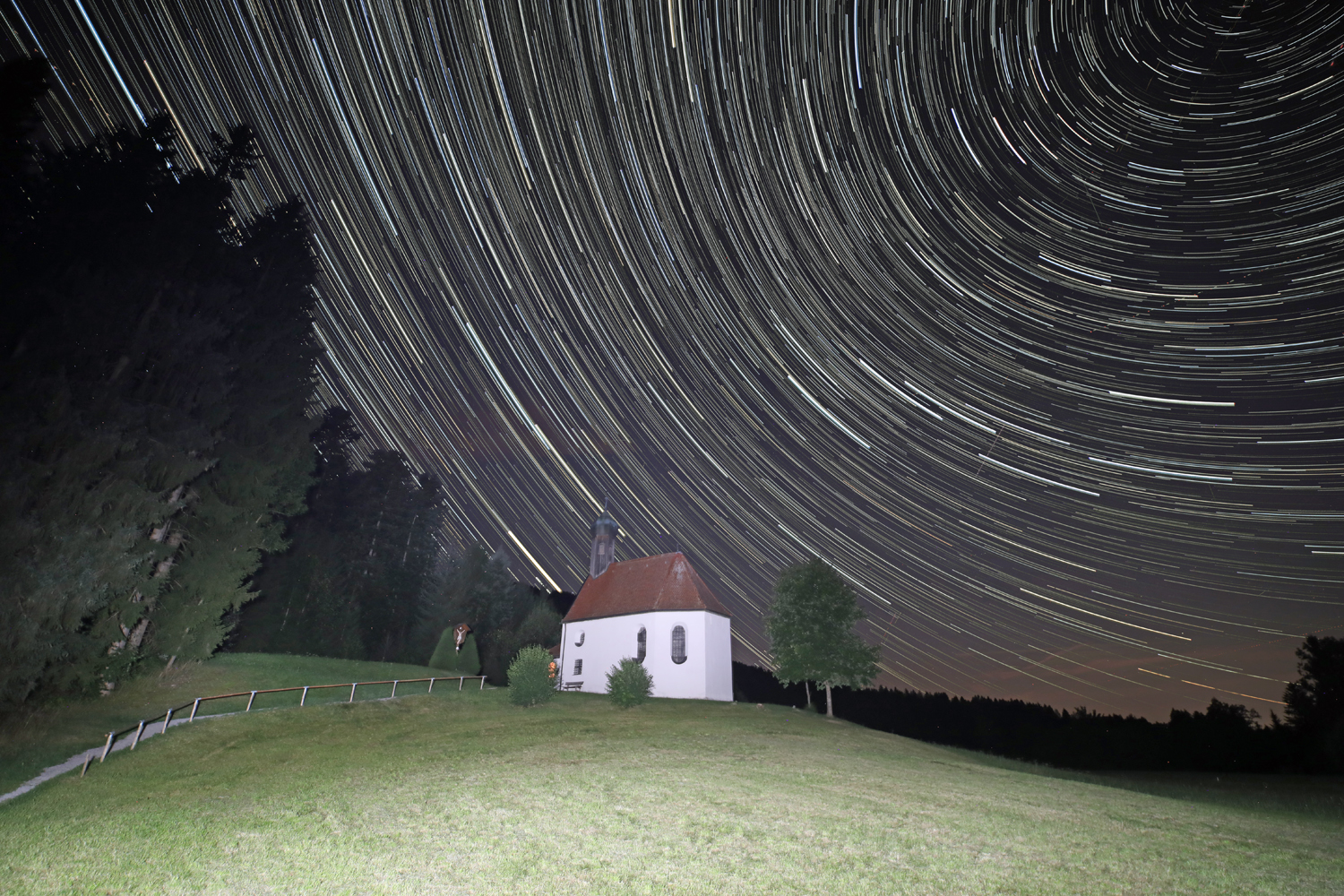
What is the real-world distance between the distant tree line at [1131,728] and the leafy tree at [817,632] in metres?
29.7

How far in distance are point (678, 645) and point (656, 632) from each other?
67.6 inches

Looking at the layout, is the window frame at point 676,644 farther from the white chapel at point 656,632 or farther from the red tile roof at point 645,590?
the red tile roof at point 645,590

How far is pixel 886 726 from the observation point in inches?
3051

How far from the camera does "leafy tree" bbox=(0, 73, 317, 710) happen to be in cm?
1700

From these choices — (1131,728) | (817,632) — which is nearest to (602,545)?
(817,632)

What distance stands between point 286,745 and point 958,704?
295 ft

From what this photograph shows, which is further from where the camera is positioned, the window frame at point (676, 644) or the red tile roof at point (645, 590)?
the red tile roof at point (645, 590)

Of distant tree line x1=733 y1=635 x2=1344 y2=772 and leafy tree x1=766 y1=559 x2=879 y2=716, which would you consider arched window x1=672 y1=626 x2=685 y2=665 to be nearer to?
leafy tree x1=766 y1=559 x2=879 y2=716

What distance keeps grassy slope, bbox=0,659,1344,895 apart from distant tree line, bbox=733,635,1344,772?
50.2 m

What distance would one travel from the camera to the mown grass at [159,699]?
15.0m

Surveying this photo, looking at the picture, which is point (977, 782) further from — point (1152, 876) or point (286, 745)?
point (286, 745)

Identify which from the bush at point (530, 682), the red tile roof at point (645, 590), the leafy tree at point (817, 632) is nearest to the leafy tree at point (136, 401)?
the bush at point (530, 682)

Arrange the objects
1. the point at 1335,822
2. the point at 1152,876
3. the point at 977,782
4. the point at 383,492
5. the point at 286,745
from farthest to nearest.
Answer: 1. the point at 383,492
2. the point at 286,745
3. the point at 977,782
4. the point at 1335,822
5. the point at 1152,876

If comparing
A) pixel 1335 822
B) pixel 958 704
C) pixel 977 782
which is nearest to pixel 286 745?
pixel 977 782
